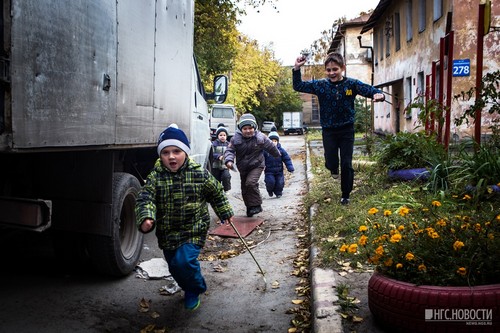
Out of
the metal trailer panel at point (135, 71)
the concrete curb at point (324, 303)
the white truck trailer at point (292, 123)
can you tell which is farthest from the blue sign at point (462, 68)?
the white truck trailer at point (292, 123)

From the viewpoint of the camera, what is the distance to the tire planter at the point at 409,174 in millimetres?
6691

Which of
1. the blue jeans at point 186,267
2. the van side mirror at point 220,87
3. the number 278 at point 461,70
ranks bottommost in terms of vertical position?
the blue jeans at point 186,267

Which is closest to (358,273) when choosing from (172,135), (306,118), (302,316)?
(302,316)

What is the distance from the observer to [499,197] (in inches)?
199

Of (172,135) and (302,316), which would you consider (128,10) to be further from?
(302,316)

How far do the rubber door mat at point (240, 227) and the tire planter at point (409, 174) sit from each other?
198cm

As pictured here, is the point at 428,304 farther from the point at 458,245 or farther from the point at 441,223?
the point at 441,223

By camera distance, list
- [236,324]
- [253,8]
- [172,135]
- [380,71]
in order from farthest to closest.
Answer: [380,71] < [253,8] < [172,135] < [236,324]

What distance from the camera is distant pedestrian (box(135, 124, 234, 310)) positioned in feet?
12.8

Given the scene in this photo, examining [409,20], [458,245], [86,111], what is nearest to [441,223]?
[458,245]

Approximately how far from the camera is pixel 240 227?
22.7 ft

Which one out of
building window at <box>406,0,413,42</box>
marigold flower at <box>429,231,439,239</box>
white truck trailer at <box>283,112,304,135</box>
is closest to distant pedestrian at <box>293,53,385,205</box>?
marigold flower at <box>429,231,439,239</box>

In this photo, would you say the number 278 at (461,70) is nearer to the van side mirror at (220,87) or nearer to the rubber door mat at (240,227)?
the van side mirror at (220,87)

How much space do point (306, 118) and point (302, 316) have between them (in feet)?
216
